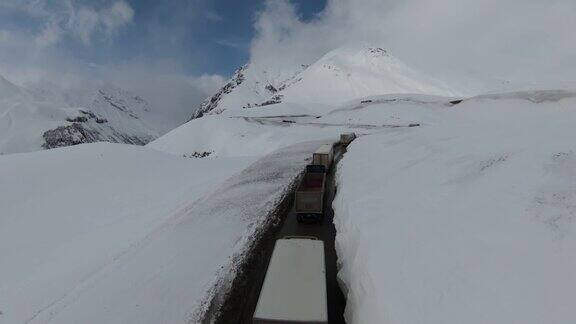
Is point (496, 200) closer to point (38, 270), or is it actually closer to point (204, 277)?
point (204, 277)

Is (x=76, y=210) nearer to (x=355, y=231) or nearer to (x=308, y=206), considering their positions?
(x=308, y=206)

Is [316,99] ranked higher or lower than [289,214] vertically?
higher

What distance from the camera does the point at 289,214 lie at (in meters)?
24.0

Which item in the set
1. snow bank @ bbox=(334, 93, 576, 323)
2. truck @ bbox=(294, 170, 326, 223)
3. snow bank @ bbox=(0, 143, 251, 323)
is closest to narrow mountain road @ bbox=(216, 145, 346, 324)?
truck @ bbox=(294, 170, 326, 223)

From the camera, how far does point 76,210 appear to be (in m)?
26.8

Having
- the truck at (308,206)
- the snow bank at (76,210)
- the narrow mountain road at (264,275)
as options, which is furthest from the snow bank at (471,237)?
the snow bank at (76,210)

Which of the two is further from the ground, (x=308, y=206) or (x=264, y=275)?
(x=308, y=206)

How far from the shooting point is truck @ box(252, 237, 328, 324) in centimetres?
1071

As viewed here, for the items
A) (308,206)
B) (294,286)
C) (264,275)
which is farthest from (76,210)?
(294,286)

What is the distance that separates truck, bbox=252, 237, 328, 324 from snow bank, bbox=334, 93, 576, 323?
1.50 meters

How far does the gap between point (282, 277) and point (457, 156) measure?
1364 cm

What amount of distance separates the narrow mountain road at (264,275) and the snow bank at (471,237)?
739 mm

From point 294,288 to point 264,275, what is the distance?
501cm

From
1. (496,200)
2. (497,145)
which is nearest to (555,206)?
(496,200)
